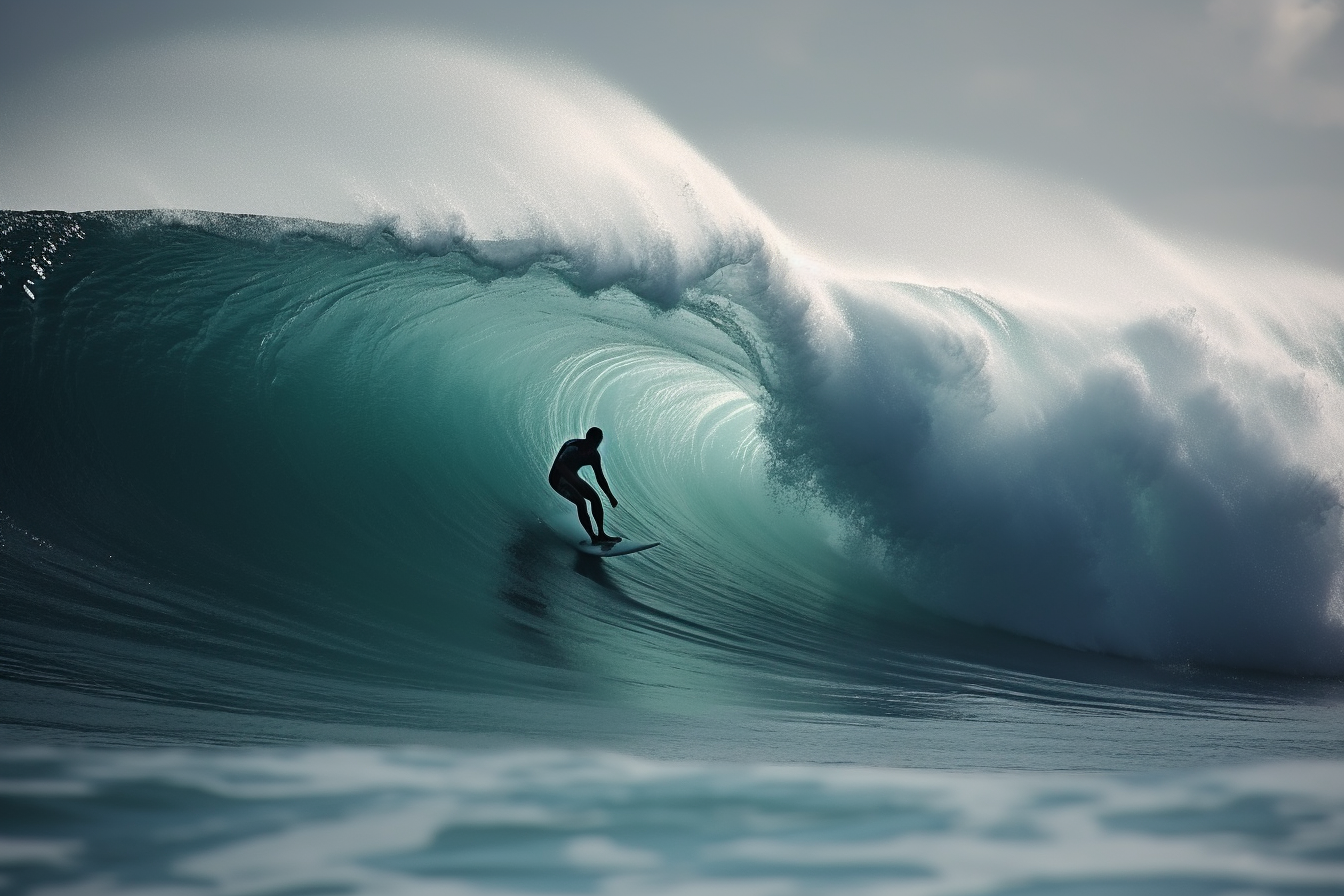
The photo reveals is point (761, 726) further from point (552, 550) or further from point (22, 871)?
point (552, 550)

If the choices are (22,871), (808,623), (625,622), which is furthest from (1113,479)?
(22,871)

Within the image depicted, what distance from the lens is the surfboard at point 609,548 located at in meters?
7.13

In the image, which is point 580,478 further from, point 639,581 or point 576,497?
point 639,581

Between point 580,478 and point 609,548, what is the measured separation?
0.59m

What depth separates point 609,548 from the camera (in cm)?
717

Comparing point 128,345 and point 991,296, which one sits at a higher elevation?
point 991,296

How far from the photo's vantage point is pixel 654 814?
282 cm

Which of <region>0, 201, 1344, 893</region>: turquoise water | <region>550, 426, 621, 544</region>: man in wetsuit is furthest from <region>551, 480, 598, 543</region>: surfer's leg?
<region>0, 201, 1344, 893</region>: turquoise water

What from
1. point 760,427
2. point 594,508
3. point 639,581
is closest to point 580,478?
point 594,508

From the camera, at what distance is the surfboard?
7133 mm

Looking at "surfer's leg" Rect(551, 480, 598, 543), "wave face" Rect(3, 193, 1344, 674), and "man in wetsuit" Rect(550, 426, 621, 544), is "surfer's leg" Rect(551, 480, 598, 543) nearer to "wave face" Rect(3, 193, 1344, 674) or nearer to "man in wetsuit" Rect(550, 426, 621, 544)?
"man in wetsuit" Rect(550, 426, 621, 544)

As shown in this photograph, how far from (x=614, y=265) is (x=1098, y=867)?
6540mm

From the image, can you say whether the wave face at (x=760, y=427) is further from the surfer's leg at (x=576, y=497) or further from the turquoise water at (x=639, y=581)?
the surfer's leg at (x=576, y=497)

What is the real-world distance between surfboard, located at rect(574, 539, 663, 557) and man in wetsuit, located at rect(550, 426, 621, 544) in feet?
0.18
